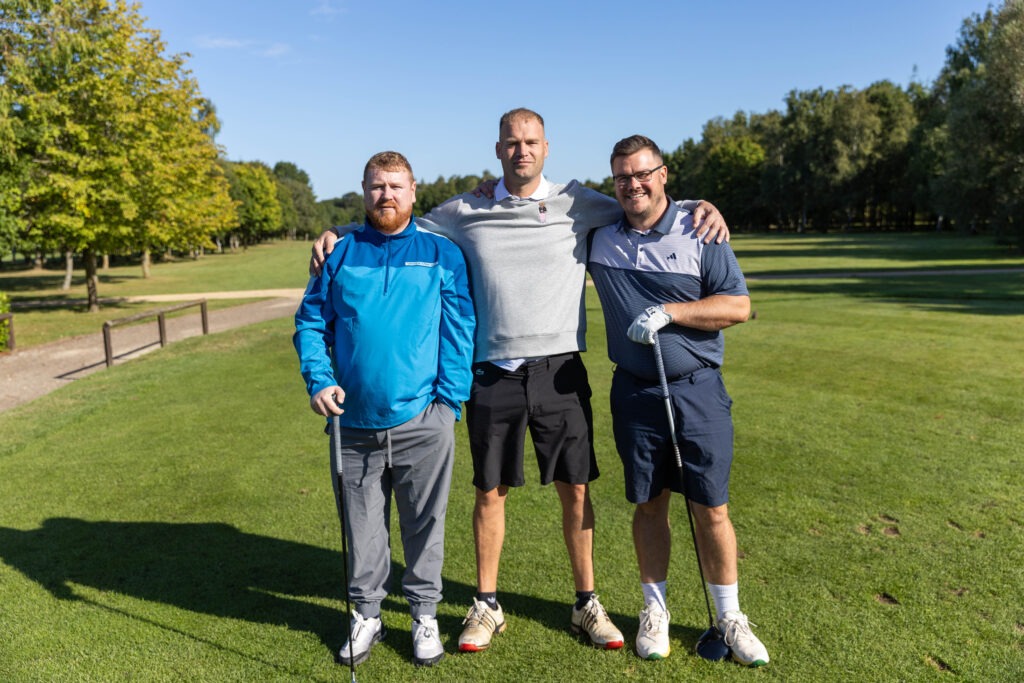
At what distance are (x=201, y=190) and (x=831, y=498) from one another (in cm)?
2553

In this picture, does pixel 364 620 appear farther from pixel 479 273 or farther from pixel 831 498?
pixel 831 498

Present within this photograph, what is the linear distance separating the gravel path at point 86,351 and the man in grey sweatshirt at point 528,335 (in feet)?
30.4

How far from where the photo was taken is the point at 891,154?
70938 mm

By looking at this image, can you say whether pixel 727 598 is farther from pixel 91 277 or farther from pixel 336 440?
pixel 91 277

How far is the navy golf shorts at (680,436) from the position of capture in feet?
11.9

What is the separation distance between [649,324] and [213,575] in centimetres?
319

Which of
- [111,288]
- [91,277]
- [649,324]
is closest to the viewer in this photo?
[649,324]

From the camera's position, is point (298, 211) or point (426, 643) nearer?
point (426, 643)

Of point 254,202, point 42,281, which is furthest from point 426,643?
point 254,202

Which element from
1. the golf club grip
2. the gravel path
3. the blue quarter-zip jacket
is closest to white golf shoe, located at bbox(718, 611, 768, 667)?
the blue quarter-zip jacket

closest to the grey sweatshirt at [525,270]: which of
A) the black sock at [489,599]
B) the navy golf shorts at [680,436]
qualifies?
the navy golf shorts at [680,436]

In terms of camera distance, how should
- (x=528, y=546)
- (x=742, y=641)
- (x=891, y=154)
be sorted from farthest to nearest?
(x=891, y=154) < (x=528, y=546) < (x=742, y=641)

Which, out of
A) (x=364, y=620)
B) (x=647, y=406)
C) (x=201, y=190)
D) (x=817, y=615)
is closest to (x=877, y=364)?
(x=817, y=615)

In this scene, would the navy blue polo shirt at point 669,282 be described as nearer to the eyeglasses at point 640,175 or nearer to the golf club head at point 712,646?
the eyeglasses at point 640,175
